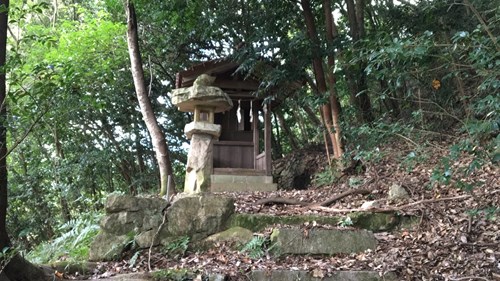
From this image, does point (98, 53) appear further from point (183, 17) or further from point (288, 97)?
point (288, 97)

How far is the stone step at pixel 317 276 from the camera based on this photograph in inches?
153

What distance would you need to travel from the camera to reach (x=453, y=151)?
331 centimetres

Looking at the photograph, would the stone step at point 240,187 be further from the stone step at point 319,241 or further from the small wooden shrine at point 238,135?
A: the stone step at point 319,241

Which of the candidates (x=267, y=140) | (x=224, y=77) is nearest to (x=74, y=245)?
(x=267, y=140)

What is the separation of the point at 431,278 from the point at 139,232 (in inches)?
128

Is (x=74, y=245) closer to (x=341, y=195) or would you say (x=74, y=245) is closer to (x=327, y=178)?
(x=341, y=195)

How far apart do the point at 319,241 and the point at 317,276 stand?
2.24 ft

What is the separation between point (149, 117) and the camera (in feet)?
25.4

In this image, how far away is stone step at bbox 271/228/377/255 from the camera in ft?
14.8

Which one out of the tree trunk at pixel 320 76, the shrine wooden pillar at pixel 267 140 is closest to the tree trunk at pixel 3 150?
the tree trunk at pixel 320 76

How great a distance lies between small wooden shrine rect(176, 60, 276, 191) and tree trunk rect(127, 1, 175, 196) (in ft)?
5.60

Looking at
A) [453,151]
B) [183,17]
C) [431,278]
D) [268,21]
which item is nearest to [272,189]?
[268,21]

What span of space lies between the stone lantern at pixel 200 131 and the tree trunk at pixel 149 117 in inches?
43.6

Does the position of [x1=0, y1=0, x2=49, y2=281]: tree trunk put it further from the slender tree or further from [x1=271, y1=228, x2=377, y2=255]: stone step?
the slender tree
